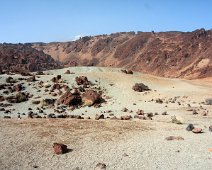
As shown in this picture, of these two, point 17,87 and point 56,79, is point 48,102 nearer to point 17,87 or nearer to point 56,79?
point 17,87

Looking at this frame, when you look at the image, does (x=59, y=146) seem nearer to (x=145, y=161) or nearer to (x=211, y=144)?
(x=145, y=161)

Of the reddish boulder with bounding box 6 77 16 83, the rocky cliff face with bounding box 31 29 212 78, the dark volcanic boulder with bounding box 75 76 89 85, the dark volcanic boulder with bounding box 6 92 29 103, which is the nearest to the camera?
the dark volcanic boulder with bounding box 6 92 29 103

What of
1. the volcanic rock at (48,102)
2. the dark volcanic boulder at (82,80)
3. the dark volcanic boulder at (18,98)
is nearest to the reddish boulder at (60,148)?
the volcanic rock at (48,102)

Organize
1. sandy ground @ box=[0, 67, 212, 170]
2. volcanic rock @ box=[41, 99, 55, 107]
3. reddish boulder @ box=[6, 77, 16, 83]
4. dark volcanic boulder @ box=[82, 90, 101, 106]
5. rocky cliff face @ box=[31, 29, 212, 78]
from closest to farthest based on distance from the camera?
sandy ground @ box=[0, 67, 212, 170], dark volcanic boulder @ box=[82, 90, 101, 106], volcanic rock @ box=[41, 99, 55, 107], reddish boulder @ box=[6, 77, 16, 83], rocky cliff face @ box=[31, 29, 212, 78]

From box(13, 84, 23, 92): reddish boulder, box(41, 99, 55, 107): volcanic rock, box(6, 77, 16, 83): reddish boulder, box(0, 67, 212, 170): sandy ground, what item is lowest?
box(41, 99, 55, 107): volcanic rock

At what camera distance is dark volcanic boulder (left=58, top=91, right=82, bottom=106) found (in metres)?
26.9

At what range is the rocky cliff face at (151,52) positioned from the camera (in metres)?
67.4

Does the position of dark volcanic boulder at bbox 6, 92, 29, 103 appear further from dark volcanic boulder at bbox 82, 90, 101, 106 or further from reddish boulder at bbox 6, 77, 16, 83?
dark volcanic boulder at bbox 82, 90, 101, 106

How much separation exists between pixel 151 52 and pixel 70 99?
56.4 meters

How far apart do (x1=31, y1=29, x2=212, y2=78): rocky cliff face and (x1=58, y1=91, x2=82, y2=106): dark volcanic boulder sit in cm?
3473

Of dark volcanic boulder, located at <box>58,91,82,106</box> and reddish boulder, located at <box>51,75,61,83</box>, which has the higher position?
reddish boulder, located at <box>51,75,61,83</box>

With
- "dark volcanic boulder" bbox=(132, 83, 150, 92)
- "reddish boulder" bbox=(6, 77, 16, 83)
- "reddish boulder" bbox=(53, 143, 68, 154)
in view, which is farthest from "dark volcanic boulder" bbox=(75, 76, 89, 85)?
"reddish boulder" bbox=(53, 143, 68, 154)

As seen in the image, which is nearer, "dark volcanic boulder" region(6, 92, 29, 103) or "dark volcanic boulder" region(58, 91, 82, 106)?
"dark volcanic boulder" region(58, 91, 82, 106)

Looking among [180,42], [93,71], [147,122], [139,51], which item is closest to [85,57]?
[139,51]
